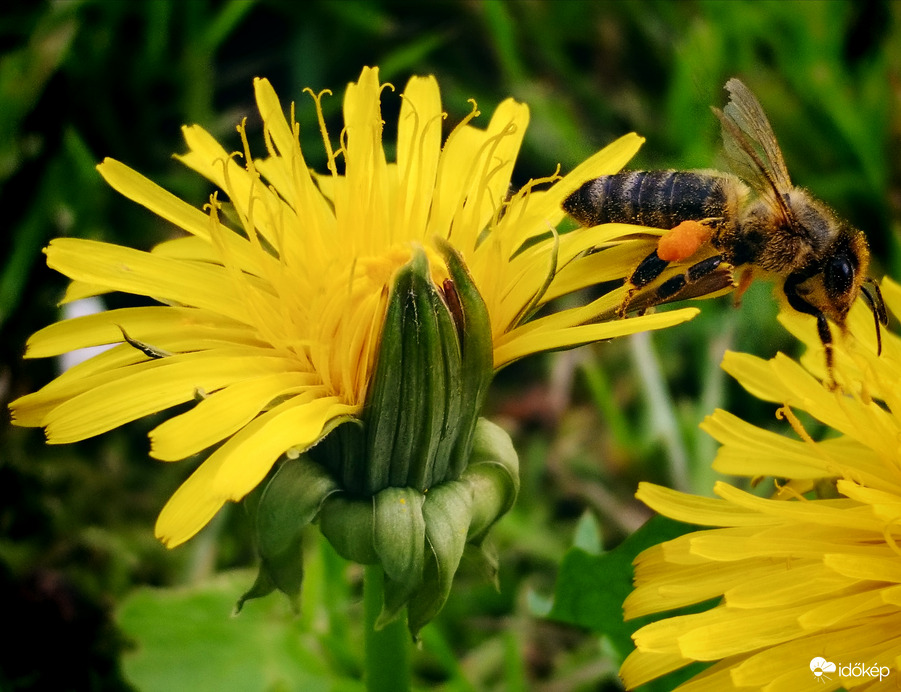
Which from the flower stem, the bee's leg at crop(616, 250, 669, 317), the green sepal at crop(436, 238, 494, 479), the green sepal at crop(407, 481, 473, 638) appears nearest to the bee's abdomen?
the bee's leg at crop(616, 250, 669, 317)

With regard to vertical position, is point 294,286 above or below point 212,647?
above

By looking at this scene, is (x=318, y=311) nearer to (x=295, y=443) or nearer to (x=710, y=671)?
(x=295, y=443)

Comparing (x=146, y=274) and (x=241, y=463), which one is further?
(x=146, y=274)

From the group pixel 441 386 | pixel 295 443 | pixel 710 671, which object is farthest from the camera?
pixel 710 671

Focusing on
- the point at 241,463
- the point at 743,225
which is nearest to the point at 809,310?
the point at 743,225

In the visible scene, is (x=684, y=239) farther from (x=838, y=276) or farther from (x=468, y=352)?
(x=468, y=352)

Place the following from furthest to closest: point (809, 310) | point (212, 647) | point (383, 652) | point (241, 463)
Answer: point (212, 647)
point (809, 310)
point (383, 652)
point (241, 463)

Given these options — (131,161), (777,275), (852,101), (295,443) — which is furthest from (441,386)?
(852,101)
